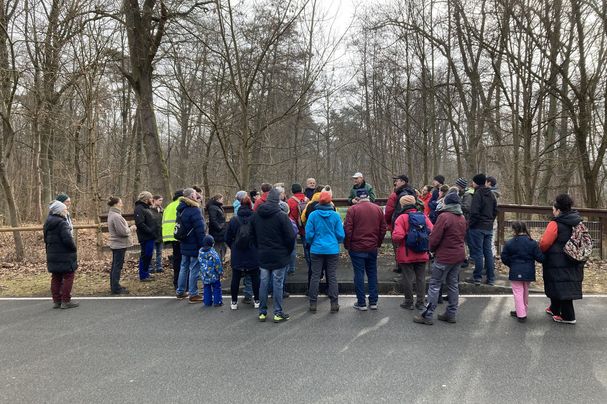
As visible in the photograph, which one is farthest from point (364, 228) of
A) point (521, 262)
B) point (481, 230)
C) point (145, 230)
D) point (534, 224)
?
point (534, 224)

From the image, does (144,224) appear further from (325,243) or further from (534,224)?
(534,224)

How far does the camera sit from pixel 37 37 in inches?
523

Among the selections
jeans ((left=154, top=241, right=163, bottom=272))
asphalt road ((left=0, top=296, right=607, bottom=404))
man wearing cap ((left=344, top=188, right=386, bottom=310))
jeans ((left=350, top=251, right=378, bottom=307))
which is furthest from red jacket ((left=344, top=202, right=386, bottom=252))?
jeans ((left=154, top=241, right=163, bottom=272))

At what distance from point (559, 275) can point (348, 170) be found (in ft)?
121

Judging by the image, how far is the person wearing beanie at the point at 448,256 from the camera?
589cm

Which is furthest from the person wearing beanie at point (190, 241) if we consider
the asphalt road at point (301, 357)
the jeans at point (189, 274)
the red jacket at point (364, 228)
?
the red jacket at point (364, 228)

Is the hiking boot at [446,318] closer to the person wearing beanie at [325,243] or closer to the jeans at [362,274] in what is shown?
the jeans at [362,274]

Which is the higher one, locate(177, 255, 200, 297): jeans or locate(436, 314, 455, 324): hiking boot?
locate(177, 255, 200, 297): jeans

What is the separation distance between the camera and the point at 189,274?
24.4 ft

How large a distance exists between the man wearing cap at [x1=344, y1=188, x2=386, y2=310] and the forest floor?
3317mm

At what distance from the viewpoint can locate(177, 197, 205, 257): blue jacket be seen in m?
7.23

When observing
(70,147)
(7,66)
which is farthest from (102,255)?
(70,147)

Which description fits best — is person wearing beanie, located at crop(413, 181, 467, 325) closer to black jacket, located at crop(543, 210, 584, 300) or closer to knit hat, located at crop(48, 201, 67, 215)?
black jacket, located at crop(543, 210, 584, 300)

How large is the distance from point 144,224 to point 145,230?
0.13 meters
